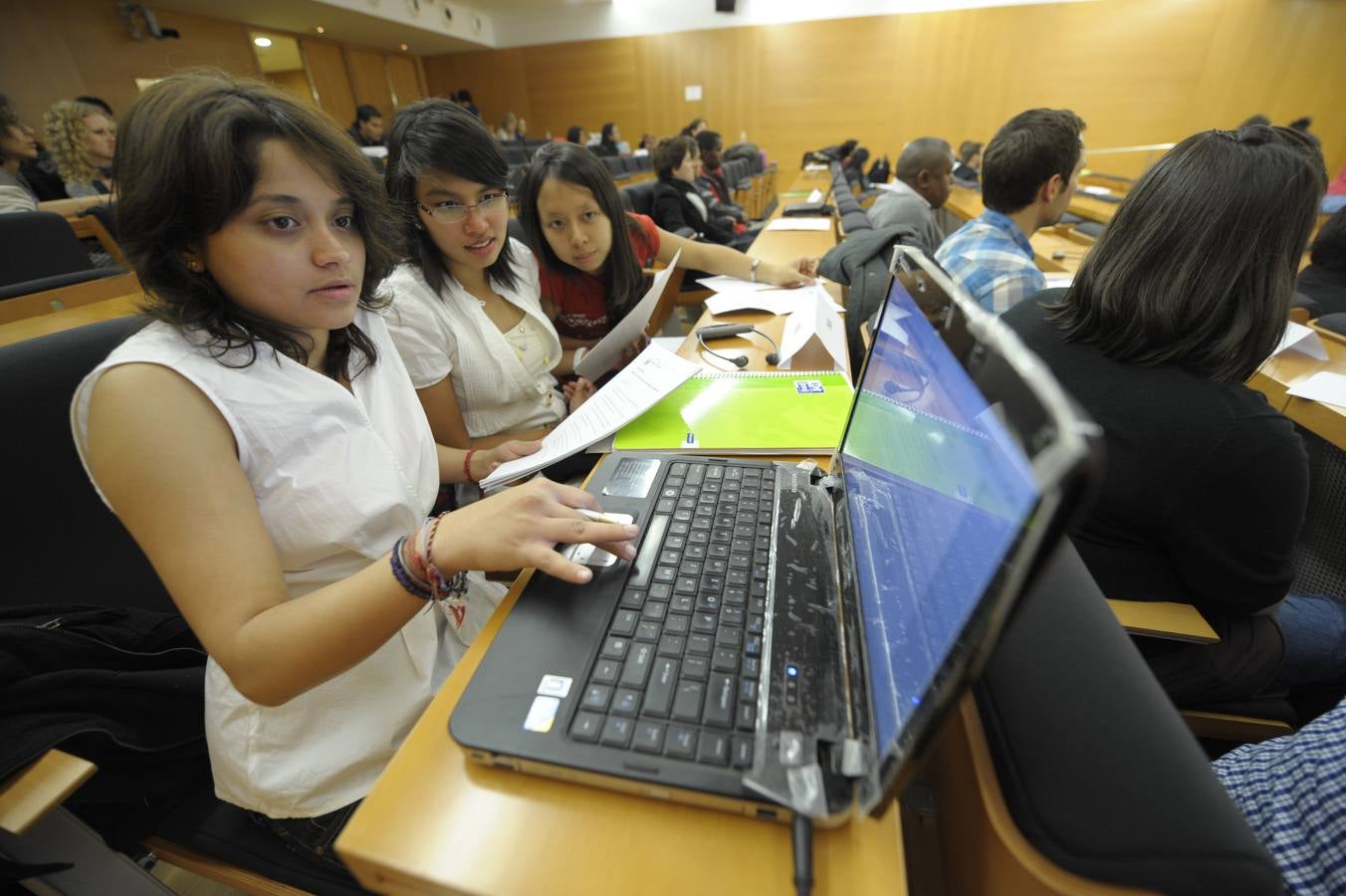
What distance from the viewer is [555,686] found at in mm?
422

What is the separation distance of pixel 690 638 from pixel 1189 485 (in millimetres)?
691

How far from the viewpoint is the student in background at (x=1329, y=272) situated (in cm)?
170

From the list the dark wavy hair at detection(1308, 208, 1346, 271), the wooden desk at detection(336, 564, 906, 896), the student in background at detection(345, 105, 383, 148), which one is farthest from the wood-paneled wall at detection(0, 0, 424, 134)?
the dark wavy hair at detection(1308, 208, 1346, 271)

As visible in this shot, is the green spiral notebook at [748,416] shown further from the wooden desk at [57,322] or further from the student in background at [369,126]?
the student in background at [369,126]

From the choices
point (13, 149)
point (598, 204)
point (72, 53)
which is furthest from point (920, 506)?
point (72, 53)

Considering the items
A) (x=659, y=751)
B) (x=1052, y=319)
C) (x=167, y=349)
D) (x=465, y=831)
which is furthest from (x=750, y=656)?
(x=1052, y=319)

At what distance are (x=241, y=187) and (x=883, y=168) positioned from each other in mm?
7056

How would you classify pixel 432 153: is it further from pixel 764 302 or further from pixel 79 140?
pixel 79 140

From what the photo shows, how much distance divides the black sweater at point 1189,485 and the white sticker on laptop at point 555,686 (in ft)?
2.27

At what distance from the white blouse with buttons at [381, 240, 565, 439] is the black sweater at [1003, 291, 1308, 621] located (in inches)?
37.1

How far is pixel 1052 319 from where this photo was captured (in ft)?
2.77

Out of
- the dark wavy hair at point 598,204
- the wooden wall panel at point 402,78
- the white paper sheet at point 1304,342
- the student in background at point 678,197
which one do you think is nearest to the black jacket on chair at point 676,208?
the student in background at point 678,197

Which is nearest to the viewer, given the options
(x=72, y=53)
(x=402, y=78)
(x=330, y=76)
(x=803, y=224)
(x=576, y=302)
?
(x=576, y=302)

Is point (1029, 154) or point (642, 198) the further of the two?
point (642, 198)
